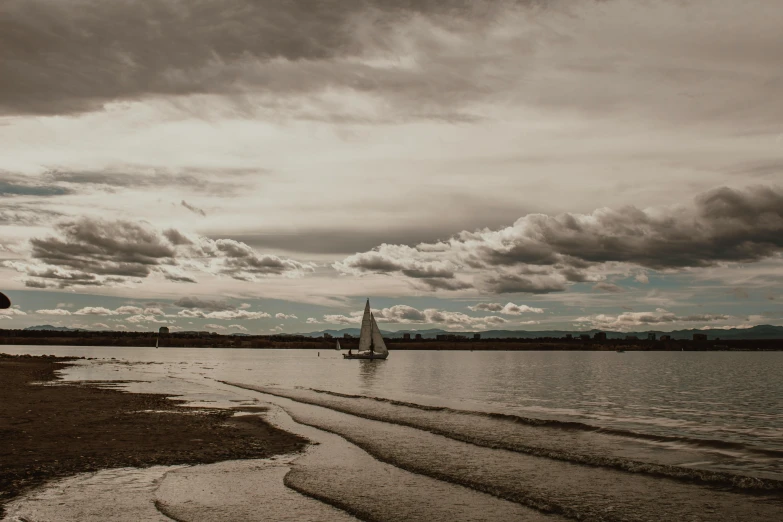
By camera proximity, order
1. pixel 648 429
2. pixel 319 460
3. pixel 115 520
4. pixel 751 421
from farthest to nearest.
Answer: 1. pixel 751 421
2. pixel 648 429
3. pixel 319 460
4. pixel 115 520

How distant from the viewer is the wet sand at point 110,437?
2070 cm

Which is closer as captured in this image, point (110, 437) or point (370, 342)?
point (110, 437)

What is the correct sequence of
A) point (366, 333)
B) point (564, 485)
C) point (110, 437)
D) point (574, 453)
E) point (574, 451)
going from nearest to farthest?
point (564, 485)
point (110, 437)
point (574, 453)
point (574, 451)
point (366, 333)

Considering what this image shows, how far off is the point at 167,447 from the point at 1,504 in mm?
9978

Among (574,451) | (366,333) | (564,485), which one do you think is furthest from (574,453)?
(366,333)

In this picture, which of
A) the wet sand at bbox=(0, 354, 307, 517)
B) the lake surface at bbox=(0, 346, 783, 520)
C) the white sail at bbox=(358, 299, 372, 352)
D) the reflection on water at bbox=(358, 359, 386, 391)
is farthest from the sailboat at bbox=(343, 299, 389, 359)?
A: the wet sand at bbox=(0, 354, 307, 517)

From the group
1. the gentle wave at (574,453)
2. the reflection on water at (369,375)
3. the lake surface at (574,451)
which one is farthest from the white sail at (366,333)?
the gentle wave at (574,453)

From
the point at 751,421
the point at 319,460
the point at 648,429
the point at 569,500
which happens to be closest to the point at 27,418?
the point at 319,460

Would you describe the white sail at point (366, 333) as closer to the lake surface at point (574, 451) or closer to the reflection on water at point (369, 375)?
the reflection on water at point (369, 375)

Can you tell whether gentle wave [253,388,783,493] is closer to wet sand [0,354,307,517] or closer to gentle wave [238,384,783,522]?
gentle wave [238,384,783,522]

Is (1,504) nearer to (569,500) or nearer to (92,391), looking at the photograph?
(569,500)

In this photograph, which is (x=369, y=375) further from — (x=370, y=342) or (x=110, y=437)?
(x=110, y=437)

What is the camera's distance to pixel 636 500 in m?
19.4

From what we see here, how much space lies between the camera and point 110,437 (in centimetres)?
2689
